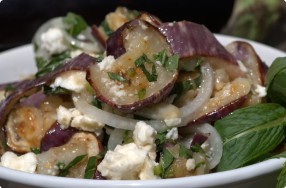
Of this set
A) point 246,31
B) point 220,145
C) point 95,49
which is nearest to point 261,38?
point 246,31

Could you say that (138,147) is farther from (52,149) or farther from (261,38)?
(261,38)

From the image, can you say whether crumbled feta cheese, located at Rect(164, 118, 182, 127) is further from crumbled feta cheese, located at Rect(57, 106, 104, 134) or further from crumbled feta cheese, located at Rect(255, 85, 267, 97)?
crumbled feta cheese, located at Rect(255, 85, 267, 97)

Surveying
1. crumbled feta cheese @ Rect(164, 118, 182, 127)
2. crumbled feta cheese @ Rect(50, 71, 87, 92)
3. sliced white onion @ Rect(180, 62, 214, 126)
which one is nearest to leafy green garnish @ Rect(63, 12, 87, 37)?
crumbled feta cheese @ Rect(50, 71, 87, 92)

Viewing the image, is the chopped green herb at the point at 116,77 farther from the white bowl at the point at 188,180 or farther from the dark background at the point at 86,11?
the dark background at the point at 86,11

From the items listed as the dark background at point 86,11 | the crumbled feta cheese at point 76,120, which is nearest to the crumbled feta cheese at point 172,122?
the crumbled feta cheese at point 76,120

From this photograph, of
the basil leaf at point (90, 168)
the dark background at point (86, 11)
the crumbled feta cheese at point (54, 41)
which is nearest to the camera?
the basil leaf at point (90, 168)

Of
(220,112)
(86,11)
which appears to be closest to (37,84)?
(220,112)
